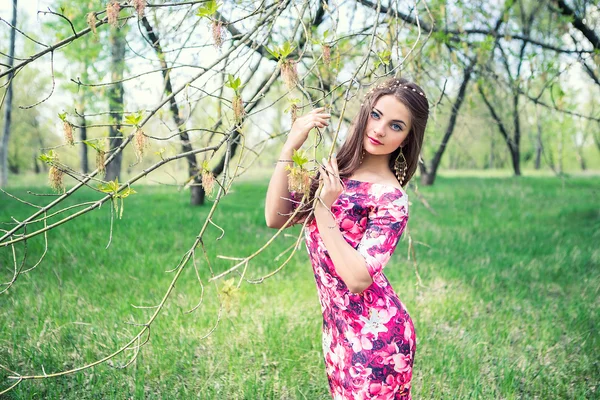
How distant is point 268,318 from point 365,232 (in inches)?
70.9

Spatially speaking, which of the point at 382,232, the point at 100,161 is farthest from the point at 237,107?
the point at 382,232

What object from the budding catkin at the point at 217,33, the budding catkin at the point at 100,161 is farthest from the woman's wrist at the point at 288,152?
the budding catkin at the point at 100,161

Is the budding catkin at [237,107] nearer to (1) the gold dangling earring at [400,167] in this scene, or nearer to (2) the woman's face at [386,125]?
(2) the woman's face at [386,125]

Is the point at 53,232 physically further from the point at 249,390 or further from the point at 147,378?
the point at 249,390

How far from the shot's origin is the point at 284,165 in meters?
1.54

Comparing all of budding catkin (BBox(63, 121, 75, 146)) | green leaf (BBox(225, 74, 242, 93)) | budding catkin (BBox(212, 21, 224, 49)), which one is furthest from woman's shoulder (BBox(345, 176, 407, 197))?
budding catkin (BBox(63, 121, 75, 146))

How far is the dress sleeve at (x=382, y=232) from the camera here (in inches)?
54.7

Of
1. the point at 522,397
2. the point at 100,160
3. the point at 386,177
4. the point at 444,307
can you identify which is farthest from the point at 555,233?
the point at 100,160

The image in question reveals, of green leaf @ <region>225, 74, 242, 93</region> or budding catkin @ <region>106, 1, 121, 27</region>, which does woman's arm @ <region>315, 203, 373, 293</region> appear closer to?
green leaf @ <region>225, 74, 242, 93</region>

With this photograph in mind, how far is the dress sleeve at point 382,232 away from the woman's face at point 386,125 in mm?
189

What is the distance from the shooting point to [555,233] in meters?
5.73

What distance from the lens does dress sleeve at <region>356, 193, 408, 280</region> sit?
139 cm

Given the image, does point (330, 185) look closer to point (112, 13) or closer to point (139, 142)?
point (139, 142)

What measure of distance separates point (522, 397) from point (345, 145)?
1797 mm
